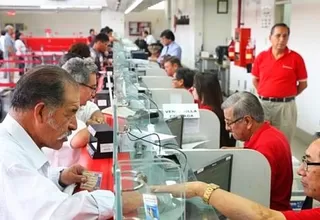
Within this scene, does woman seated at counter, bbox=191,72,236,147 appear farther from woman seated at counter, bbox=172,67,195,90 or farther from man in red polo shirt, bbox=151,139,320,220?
man in red polo shirt, bbox=151,139,320,220

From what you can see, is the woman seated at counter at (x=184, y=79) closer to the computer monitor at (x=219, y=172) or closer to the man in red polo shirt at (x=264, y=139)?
the man in red polo shirt at (x=264, y=139)

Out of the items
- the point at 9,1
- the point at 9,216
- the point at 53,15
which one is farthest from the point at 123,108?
the point at 53,15

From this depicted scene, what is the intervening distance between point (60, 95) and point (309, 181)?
0.98 m

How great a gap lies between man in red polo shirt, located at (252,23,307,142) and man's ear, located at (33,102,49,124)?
10.5 ft

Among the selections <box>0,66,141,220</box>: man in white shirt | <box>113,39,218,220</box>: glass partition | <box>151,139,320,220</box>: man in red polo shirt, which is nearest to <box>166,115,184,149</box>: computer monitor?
<box>113,39,218,220</box>: glass partition

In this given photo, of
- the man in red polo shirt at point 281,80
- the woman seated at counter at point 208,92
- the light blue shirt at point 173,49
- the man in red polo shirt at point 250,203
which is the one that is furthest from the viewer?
the light blue shirt at point 173,49

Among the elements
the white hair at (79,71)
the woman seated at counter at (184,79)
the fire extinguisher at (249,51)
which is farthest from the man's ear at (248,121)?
the fire extinguisher at (249,51)

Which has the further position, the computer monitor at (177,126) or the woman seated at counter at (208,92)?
the woman seated at counter at (208,92)

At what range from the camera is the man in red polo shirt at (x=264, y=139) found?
86.0 inches

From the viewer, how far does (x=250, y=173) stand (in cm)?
208

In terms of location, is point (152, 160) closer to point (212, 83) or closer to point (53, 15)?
point (212, 83)

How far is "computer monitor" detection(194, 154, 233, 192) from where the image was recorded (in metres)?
1.69

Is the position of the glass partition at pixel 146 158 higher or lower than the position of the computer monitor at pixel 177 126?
higher

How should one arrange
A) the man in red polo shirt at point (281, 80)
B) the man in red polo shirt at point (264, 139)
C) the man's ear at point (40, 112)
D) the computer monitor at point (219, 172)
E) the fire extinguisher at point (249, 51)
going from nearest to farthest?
the man's ear at point (40, 112) < the computer monitor at point (219, 172) < the man in red polo shirt at point (264, 139) < the man in red polo shirt at point (281, 80) < the fire extinguisher at point (249, 51)
